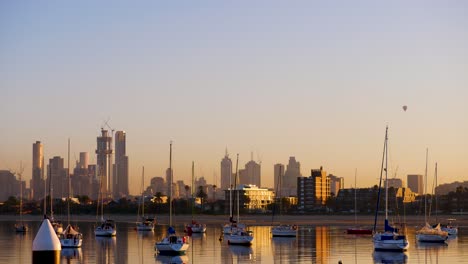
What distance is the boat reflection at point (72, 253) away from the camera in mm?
69250

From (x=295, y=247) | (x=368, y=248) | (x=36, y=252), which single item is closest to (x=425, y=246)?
(x=368, y=248)

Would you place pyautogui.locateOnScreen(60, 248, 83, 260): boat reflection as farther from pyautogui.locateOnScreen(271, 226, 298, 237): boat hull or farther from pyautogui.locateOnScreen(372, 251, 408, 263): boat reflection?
pyautogui.locateOnScreen(271, 226, 298, 237): boat hull

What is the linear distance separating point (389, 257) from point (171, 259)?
18.1 meters

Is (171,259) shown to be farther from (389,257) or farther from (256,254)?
(389,257)

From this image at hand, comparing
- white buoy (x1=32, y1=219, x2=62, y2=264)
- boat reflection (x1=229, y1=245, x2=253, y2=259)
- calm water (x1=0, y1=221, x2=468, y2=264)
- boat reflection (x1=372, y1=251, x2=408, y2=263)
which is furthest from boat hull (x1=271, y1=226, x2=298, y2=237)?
white buoy (x1=32, y1=219, x2=62, y2=264)

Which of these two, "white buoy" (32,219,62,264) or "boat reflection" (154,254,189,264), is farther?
"boat reflection" (154,254,189,264)

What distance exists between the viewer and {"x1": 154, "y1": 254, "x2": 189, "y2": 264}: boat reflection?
63659 mm

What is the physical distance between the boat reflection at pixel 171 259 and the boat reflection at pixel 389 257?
593 inches

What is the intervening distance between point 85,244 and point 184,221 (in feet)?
294

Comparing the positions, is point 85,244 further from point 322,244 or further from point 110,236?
point 322,244

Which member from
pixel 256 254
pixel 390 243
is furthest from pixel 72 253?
pixel 390 243

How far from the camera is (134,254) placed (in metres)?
72.4

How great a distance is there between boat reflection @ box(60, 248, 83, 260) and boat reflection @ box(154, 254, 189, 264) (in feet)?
21.8

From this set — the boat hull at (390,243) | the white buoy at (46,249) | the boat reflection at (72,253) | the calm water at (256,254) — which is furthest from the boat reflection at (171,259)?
the white buoy at (46,249)
